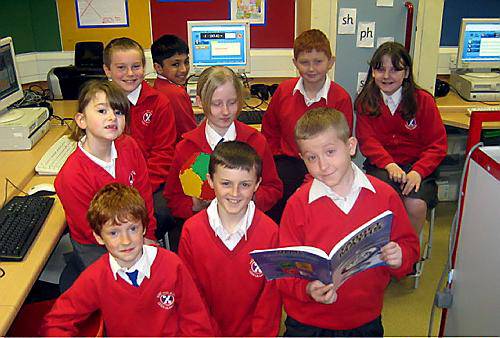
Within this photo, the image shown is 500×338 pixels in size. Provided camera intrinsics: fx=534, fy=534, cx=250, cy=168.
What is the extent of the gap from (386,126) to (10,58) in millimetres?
1974

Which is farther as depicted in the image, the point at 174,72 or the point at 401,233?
the point at 174,72

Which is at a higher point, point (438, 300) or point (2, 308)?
point (2, 308)

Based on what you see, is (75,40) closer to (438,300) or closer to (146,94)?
(146,94)

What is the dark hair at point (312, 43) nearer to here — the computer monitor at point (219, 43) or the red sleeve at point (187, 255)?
the computer monitor at point (219, 43)

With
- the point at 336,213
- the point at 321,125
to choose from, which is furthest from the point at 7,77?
the point at 336,213

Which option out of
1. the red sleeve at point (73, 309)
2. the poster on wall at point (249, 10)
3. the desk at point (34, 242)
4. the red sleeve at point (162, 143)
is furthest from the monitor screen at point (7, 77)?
the poster on wall at point (249, 10)

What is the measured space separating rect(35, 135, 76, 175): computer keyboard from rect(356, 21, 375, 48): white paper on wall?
1833 mm

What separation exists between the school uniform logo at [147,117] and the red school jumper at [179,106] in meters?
0.24

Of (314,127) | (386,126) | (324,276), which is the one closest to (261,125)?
(386,126)

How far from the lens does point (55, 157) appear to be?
2486 mm

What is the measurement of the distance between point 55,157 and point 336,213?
146 centimetres

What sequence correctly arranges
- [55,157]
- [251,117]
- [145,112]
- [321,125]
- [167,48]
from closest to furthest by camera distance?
[321,125]
[55,157]
[145,112]
[167,48]
[251,117]

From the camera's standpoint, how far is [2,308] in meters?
1.47

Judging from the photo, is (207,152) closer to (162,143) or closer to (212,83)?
(212,83)
